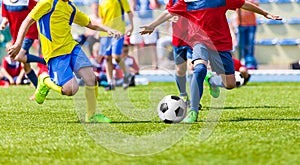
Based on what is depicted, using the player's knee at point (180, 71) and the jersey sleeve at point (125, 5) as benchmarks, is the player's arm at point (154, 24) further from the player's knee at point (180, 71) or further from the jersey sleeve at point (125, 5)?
the jersey sleeve at point (125, 5)

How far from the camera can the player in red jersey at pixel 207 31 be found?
24.0 ft

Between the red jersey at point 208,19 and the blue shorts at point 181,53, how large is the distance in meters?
0.85

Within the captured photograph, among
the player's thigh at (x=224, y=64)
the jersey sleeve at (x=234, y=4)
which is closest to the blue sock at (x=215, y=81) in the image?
the player's thigh at (x=224, y=64)

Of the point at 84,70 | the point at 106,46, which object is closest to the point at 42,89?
the point at 84,70

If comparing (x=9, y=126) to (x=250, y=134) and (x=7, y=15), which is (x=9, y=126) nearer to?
(x=250, y=134)

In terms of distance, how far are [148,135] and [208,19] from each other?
5.95 feet

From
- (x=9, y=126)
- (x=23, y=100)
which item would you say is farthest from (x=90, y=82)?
(x=23, y=100)

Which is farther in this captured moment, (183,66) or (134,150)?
(183,66)

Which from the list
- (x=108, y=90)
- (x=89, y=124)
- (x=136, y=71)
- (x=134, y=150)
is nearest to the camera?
(x=134, y=150)

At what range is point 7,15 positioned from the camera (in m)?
11.0

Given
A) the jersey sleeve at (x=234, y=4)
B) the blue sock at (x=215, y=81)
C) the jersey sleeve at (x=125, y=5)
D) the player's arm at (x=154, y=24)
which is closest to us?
the player's arm at (x=154, y=24)

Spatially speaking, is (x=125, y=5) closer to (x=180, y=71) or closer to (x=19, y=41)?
(x=180, y=71)

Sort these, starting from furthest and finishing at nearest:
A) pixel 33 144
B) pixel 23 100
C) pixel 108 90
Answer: pixel 108 90
pixel 23 100
pixel 33 144

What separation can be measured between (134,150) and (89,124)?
72.4 inches
